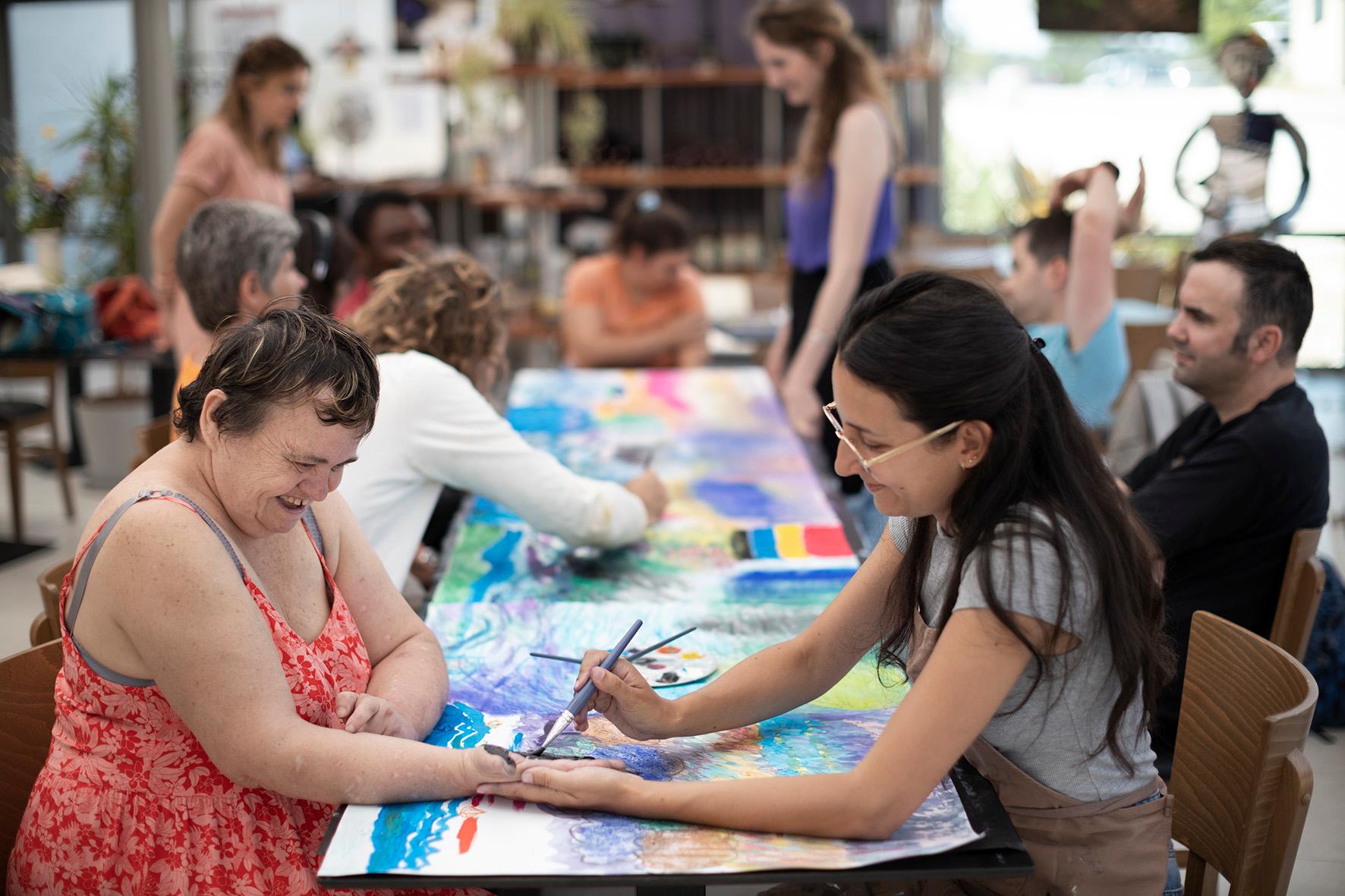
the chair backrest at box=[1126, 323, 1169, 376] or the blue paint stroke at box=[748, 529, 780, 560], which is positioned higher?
the chair backrest at box=[1126, 323, 1169, 376]

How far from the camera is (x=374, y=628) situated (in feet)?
6.00

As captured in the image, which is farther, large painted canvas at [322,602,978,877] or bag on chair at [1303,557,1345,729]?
bag on chair at [1303,557,1345,729]

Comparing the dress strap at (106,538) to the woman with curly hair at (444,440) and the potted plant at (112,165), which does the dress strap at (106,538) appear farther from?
the potted plant at (112,165)

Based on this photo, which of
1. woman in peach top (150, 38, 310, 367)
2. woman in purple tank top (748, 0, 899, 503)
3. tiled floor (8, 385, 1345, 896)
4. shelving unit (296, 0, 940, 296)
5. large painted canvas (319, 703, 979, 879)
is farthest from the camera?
shelving unit (296, 0, 940, 296)

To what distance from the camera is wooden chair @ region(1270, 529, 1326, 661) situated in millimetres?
2211

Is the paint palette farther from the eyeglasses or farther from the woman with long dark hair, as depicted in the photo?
the eyeglasses

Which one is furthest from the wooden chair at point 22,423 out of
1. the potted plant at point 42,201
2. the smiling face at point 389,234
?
the smiling face at point 389,234

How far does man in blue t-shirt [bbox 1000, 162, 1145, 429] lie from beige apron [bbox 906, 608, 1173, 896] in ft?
5.19

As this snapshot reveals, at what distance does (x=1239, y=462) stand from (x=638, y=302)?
277cm

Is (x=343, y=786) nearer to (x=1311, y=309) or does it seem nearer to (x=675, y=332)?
(x=1311, y=309)

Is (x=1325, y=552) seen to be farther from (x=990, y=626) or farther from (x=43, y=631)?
(x=43, y=631)

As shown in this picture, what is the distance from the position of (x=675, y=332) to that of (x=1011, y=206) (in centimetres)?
469

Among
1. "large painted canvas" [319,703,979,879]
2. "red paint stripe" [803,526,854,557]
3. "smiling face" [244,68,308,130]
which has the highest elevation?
"smiling face" [244,68,308,130]

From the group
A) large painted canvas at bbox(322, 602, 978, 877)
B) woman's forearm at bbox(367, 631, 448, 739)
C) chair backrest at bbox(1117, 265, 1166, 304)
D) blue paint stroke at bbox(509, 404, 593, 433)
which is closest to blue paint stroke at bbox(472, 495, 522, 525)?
large painted canvas at bbox(322, 602, 978, 877)
